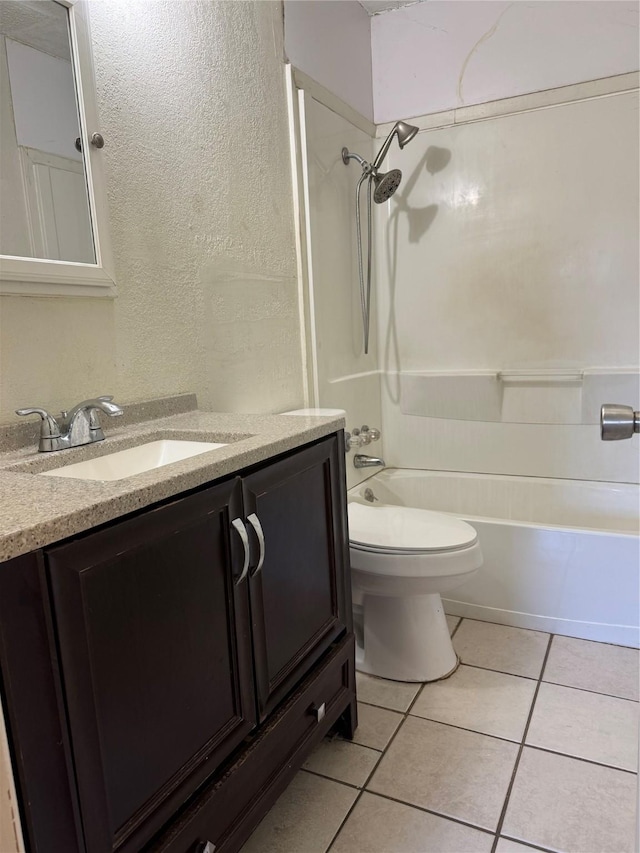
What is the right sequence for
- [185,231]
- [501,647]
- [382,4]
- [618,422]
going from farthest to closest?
[382,4]
[501,647]
[185,231]
[618,422]

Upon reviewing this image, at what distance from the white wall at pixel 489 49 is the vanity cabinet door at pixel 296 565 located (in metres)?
1.79

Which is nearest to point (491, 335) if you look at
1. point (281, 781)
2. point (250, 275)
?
point (250, 275)

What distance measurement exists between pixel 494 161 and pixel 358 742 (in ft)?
7.16

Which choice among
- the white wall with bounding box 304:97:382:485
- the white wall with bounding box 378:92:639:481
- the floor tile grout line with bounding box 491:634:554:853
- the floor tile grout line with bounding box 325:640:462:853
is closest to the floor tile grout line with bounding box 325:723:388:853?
the floor tile grout line with bounding box 325:640:462:853

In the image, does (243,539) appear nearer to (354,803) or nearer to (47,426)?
(47,426)

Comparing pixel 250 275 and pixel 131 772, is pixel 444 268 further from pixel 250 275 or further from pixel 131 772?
pixel 131 772

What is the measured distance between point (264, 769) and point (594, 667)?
1173 mm

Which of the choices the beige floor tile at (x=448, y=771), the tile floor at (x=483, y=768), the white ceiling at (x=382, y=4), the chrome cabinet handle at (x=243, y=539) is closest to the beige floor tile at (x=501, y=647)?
the tile floor at (x=483, y=768)

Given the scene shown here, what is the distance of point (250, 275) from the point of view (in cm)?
182

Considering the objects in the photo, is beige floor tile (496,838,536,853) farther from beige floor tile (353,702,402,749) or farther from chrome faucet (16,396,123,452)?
chrome faucet (16,396,123,452)

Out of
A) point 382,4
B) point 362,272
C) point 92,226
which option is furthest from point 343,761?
point 382,4

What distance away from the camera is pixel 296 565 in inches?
50.1

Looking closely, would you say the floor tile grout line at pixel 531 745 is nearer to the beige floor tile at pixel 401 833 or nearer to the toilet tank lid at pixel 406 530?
the beige floor tile at pixel 401 833

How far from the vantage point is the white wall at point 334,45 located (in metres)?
2.00
